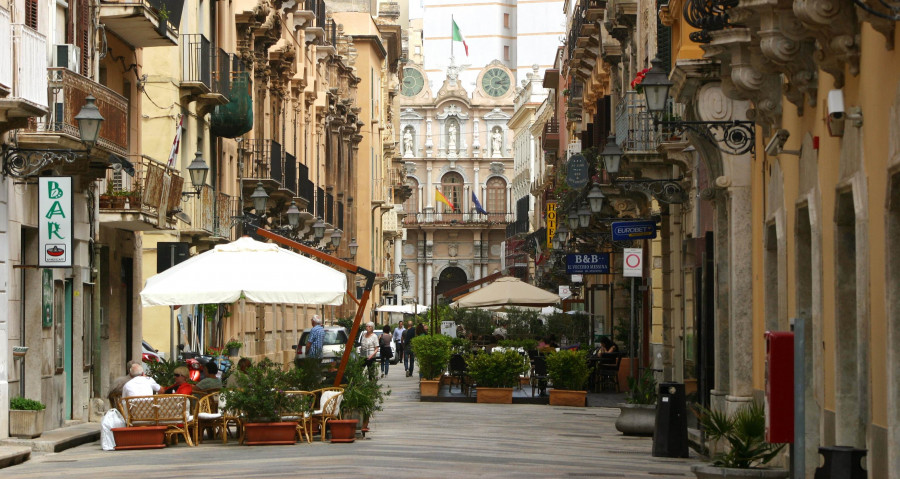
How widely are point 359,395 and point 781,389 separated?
9.67m

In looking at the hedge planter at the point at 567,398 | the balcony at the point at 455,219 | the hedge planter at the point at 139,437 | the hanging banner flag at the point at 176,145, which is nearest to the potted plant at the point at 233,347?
the hanging banner flag at the point at 176,145

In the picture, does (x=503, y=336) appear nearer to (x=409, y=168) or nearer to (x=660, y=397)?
(x=660, y=397)

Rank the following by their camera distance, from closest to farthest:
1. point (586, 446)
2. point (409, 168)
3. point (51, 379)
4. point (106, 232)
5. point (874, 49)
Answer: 1. point (874, 49)
2. point (586, 446)
3. point (51, 379)
4. point (106, 232)
5. point (409, 168)

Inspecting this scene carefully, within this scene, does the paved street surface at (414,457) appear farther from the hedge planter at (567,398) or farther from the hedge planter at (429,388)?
the hedge planter at (429,388)

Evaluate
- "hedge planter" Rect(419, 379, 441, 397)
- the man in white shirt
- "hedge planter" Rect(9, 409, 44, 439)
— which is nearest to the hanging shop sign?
the man in white shirt

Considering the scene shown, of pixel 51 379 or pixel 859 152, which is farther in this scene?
pixel 51 379

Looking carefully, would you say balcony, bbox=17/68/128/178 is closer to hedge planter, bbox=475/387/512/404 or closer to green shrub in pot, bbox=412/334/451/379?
hedge planter, bbox=475/387/512/404

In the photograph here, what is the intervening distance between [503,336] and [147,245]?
18.2m

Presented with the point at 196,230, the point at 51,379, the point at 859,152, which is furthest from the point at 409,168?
the point at 859,152

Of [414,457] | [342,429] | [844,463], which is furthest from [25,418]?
[844,463]

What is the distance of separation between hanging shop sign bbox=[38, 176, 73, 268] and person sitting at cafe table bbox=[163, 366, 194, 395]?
2029 millimetres

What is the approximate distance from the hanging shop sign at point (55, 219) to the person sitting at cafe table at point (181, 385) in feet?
6.66

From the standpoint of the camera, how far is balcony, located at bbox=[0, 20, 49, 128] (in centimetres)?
1791

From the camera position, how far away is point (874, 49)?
Result: 10859 millimetres
